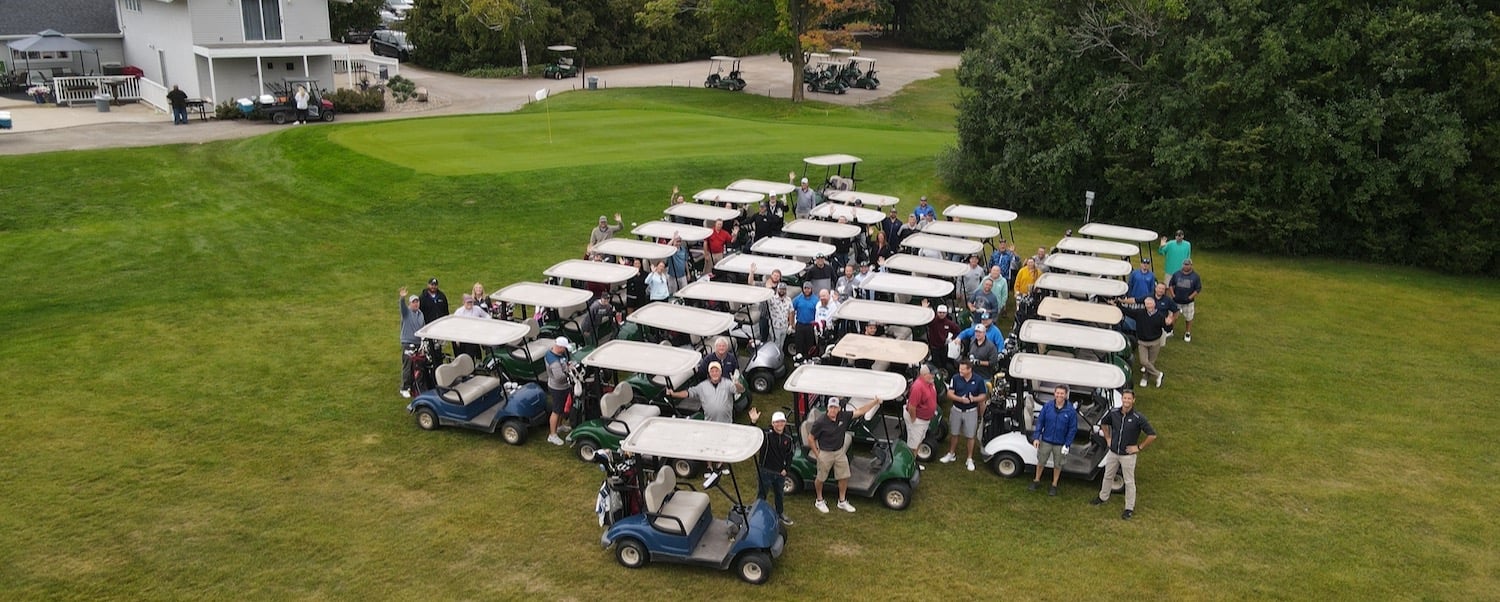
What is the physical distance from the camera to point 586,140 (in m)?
31.6

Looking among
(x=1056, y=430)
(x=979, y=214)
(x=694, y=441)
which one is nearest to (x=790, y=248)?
(x=979, y=214)

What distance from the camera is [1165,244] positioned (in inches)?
736

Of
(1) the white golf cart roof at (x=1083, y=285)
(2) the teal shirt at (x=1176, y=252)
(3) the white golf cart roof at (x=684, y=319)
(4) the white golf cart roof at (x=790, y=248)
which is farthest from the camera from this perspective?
(2) the teal shirt at (x=1176, y=252)

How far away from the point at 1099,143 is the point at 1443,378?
1026 cm

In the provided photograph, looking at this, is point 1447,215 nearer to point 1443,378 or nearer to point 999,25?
point 1443,378

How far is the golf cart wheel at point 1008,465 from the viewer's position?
1253cm

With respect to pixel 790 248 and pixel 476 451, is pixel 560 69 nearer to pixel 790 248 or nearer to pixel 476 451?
pixel 790 248

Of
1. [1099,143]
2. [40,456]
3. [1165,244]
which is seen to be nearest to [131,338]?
[40,456]

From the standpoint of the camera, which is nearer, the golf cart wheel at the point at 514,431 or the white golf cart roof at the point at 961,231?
the golf cart wheel at the point at 514,431

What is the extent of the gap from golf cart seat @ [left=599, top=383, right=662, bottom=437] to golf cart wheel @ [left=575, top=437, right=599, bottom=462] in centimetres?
27

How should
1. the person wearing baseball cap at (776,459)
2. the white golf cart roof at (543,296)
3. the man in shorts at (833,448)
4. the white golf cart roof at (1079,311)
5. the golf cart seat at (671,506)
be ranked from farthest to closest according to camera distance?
the white golf cart roof at (543,296) < the white golf cart roof at (1079,311) < the man in shorts at (833,448) < the person wearing baseball cap at (776,459) < the golf cart seat at (671,506)

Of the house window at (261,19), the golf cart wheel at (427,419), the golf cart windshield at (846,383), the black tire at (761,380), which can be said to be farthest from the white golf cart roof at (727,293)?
the house window at (261,19)

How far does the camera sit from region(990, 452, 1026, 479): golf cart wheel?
12531 millimetres

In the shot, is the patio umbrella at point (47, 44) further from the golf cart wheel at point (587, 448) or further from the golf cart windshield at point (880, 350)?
the golf cart windshield at point (880, 350)
